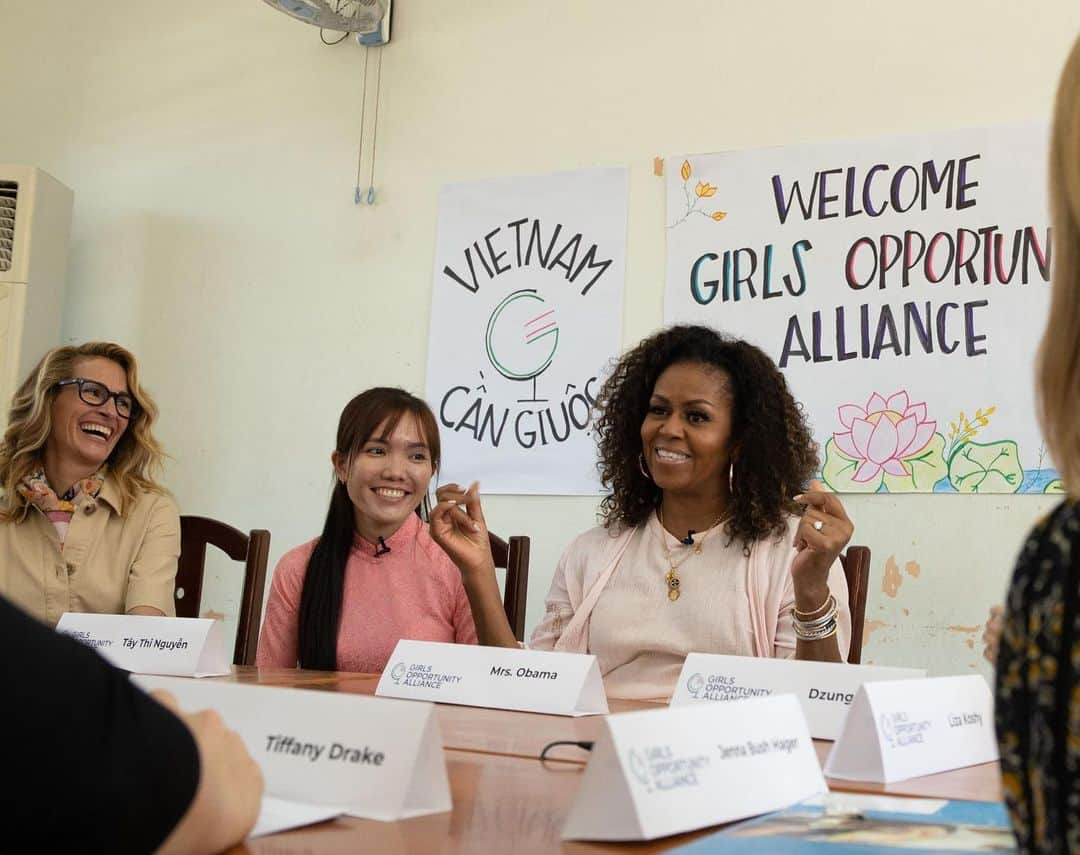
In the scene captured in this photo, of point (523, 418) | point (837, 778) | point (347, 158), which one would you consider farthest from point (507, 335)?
point (837, 778)

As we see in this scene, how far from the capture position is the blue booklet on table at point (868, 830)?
0.76m

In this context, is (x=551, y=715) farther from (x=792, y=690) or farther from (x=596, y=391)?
(x=596, y=391)

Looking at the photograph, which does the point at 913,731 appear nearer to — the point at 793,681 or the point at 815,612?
the point at 793,681

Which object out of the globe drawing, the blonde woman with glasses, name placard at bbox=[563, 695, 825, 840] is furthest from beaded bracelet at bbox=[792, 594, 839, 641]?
the globe drawing

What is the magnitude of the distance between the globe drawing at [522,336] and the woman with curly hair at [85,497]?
36.6 inches

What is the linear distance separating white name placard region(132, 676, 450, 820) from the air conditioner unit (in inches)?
112

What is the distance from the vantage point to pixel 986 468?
8.68 ft

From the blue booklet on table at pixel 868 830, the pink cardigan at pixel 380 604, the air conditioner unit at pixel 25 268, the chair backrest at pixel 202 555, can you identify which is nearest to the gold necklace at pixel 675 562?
the pink cardigan at pixel 380 604

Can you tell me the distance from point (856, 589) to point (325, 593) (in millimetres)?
957

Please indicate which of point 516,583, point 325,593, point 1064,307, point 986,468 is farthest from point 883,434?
point 1064,307

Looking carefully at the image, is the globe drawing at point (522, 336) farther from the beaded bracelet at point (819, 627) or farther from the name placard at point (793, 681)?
the name placard at point (793, 681)

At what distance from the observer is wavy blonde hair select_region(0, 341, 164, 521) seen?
2.57m

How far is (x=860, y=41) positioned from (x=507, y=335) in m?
1.14

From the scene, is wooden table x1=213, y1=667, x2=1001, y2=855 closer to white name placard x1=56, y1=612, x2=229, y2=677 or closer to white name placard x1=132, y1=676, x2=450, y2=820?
white name placard x1=132, y1=676, x2=450, y2=820
